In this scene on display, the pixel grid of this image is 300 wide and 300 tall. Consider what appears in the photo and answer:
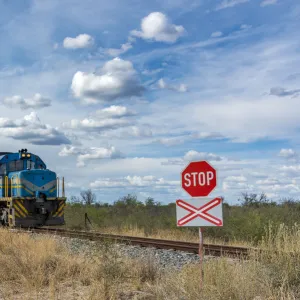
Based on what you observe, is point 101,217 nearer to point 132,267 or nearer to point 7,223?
point 7,223

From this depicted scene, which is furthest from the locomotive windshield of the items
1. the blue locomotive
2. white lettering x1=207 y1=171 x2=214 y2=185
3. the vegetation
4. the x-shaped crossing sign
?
white lettering x1=207 y1=171 x2=214 y2=185

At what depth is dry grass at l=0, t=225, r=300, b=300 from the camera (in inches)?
257

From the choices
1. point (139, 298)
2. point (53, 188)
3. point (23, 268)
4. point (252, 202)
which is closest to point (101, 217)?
point (53, 188)

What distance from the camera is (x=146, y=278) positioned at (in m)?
8.34

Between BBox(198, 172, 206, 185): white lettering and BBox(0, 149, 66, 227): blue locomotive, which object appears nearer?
BBox(198, 172, 206, 185): white lettering

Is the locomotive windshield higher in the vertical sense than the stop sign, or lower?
higher

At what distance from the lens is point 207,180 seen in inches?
269

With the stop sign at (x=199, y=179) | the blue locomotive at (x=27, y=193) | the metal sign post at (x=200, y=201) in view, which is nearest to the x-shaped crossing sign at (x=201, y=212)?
A: the metal sign post at (x=200, y=201)

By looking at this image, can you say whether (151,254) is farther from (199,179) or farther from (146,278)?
(199,179)

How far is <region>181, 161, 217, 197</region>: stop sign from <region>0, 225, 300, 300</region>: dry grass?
1260 millimetres

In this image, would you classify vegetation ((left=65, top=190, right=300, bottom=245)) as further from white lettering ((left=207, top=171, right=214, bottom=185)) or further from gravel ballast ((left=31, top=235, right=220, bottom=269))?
white lettering ((left=207, top=171, right=214, bottom=185))

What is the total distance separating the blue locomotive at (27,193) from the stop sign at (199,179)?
1526cm

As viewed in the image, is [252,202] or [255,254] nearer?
[255,254]

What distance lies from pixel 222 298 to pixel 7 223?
1762cm
